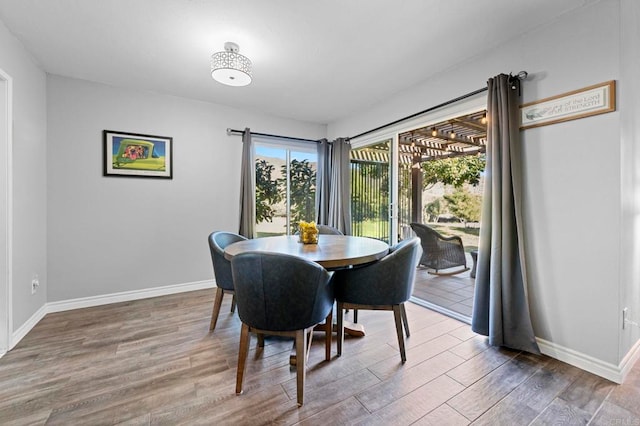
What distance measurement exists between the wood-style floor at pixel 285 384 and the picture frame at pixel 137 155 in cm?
170

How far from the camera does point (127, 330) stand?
2.42m

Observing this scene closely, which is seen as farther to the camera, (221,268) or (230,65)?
(221,268)

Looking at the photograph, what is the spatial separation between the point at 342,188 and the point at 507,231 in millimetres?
2314

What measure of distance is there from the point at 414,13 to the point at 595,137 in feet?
4.78

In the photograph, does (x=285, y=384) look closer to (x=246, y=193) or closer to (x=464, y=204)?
(x=246, y=193)

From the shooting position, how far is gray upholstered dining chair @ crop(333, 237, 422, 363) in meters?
1.88

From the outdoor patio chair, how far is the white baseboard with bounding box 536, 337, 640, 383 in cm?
175

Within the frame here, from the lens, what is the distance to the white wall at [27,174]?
218 cm

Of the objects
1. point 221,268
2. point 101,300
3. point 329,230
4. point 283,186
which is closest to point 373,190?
point 329,230

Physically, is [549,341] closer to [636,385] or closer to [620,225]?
[636,385]

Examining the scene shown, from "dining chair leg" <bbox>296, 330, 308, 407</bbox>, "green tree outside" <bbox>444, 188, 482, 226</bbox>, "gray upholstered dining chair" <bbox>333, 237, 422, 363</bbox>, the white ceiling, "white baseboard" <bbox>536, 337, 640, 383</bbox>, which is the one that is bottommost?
"white baseboard" <bbox>536, 337, 640, 383</bbox>

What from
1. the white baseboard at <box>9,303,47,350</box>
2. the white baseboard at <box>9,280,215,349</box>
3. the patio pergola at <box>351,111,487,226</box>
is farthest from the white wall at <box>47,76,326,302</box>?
the patio pergola at <box>351,111,487,226</box>

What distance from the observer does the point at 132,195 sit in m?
3.20

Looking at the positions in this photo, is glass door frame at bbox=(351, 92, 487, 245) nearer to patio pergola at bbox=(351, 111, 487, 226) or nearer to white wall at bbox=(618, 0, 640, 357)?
patio pergola at bbox=(351, 111, 487, 226)
